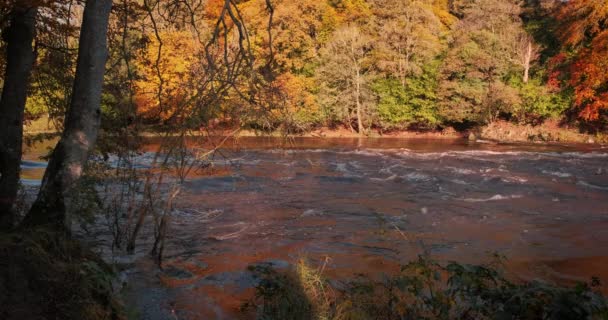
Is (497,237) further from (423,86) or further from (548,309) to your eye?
(423,86)

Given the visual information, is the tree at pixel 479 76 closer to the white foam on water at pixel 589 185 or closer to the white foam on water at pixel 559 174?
the white foam on water at pixel 559 174

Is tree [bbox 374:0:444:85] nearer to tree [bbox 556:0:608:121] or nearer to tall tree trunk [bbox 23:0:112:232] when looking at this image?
tree [bbox 556:0:608:121]

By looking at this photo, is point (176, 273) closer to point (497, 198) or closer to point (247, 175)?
point (497, 198)

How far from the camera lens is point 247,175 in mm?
14867

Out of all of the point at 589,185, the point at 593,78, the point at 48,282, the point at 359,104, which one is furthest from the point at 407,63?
the point at 48,282

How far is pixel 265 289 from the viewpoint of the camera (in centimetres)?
442

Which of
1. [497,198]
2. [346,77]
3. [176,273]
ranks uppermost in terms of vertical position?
[346,77]

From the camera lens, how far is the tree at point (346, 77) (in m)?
31.5

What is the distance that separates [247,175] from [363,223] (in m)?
6.35

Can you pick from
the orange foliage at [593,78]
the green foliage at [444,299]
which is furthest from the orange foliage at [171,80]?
the orange foliage at [593,78]

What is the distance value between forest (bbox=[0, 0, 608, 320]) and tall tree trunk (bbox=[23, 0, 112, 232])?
0.01 metres

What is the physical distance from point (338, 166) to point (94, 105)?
517 inches

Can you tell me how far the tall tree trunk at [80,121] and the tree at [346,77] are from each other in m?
27.3

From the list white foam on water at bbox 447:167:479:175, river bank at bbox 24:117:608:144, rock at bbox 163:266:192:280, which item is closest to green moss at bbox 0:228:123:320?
rock at bbox 163:266:192:280
